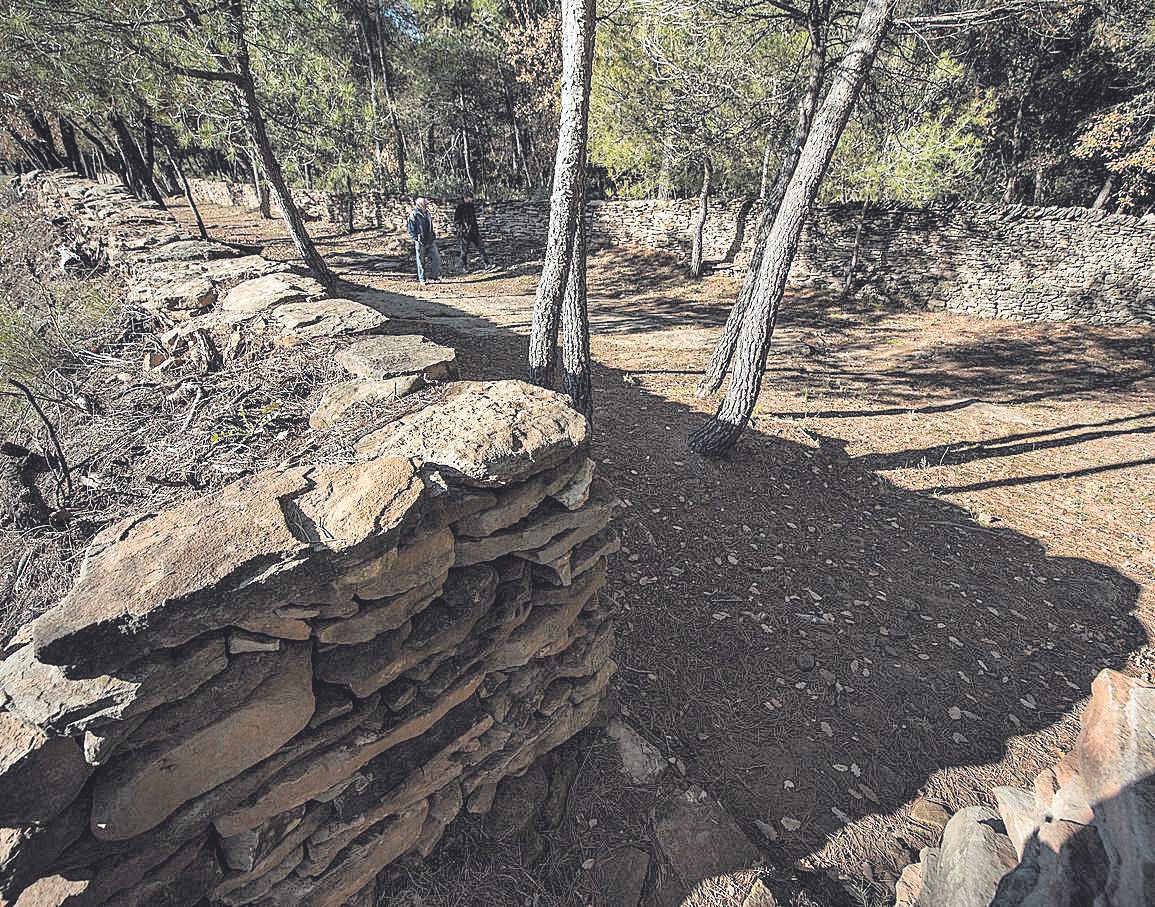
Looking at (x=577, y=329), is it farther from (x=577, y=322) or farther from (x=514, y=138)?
(x=514, y=138)

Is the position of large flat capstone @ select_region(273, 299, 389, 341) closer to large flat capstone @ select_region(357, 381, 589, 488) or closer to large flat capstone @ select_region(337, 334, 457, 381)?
large flat capstone @ select_region(337, 334, 457, 381)

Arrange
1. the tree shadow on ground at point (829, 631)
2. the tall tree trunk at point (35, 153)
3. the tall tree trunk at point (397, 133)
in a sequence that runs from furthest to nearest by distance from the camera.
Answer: the tall tree trunk at point (397, 133) < the tall tree trunk at point (35, 153) < the tree shadow on ground at point (829, 631)

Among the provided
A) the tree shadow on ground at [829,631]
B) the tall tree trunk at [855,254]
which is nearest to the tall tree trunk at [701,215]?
the tall tree trunk at [855,254]

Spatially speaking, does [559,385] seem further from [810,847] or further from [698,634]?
[810,847]

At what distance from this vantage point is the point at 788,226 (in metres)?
4.91

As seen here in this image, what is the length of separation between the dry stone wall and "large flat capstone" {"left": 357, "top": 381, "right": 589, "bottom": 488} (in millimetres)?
11

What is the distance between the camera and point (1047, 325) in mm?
10750

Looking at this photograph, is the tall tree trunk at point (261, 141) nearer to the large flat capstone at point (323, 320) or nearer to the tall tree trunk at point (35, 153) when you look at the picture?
the large flat capstone at point (323, 320)

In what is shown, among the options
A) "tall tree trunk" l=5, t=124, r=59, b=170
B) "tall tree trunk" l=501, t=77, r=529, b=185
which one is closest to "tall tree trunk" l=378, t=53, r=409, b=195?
"tall tree trunk" l=501, t=77, r=529, b=185

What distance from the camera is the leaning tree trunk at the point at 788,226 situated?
Answer: 14.9ft

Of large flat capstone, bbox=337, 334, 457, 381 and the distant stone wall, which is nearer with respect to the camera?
large flat capstone, bbox=337, 334, 457, 381

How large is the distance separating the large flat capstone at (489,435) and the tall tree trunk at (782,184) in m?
4.38

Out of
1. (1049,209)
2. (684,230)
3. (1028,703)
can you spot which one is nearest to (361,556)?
(1028,703)

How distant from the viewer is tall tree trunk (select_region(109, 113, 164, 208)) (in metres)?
11.1
